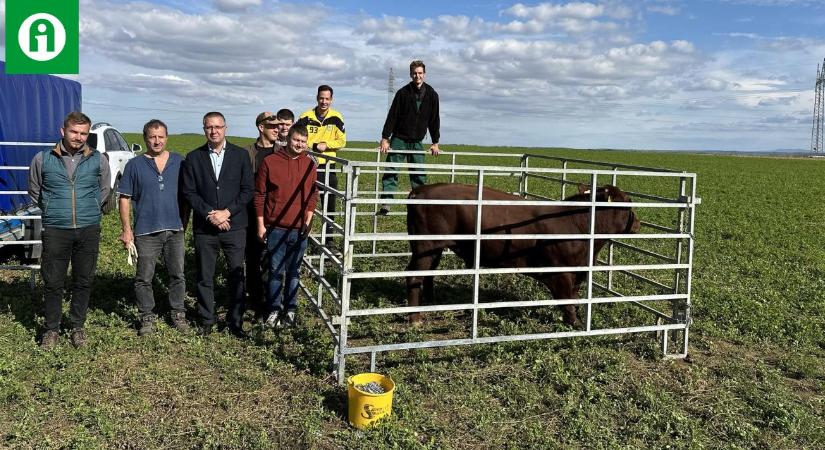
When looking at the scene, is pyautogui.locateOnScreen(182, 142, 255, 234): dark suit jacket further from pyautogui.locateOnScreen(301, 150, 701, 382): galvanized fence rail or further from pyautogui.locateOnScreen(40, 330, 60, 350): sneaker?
pyautogui.locateOnScreen(40, 330, 60, 350): sneaker

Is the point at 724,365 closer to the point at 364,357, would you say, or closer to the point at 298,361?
the point at 364,357

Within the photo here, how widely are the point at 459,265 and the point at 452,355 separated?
12.3 ft

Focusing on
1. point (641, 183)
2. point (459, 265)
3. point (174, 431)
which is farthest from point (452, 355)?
point (641, 183)

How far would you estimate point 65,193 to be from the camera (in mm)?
5375

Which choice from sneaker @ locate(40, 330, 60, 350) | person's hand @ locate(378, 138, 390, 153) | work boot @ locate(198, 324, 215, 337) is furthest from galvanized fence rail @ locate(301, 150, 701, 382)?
sneaker @ locate(40, 330, 60, 350)

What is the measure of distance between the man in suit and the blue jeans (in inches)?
12.1

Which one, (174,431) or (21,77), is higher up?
(21,77)

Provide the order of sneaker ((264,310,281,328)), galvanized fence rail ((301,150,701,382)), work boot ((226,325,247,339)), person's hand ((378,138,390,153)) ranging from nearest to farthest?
galvanized fence rail ((301,150,701,382)) → work boot ((226,325,247,339)) → sneaker ((264,310,281,328)) → person's hand ((378,138,390,153))

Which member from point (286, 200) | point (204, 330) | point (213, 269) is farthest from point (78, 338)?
point (286, 200)

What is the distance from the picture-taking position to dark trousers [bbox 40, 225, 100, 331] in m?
5.42

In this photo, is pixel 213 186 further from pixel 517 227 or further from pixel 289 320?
pixel 517 227

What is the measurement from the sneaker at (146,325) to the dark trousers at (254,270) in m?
1.09

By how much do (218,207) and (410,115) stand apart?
4273 millimetres

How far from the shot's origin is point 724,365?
18.2ft
